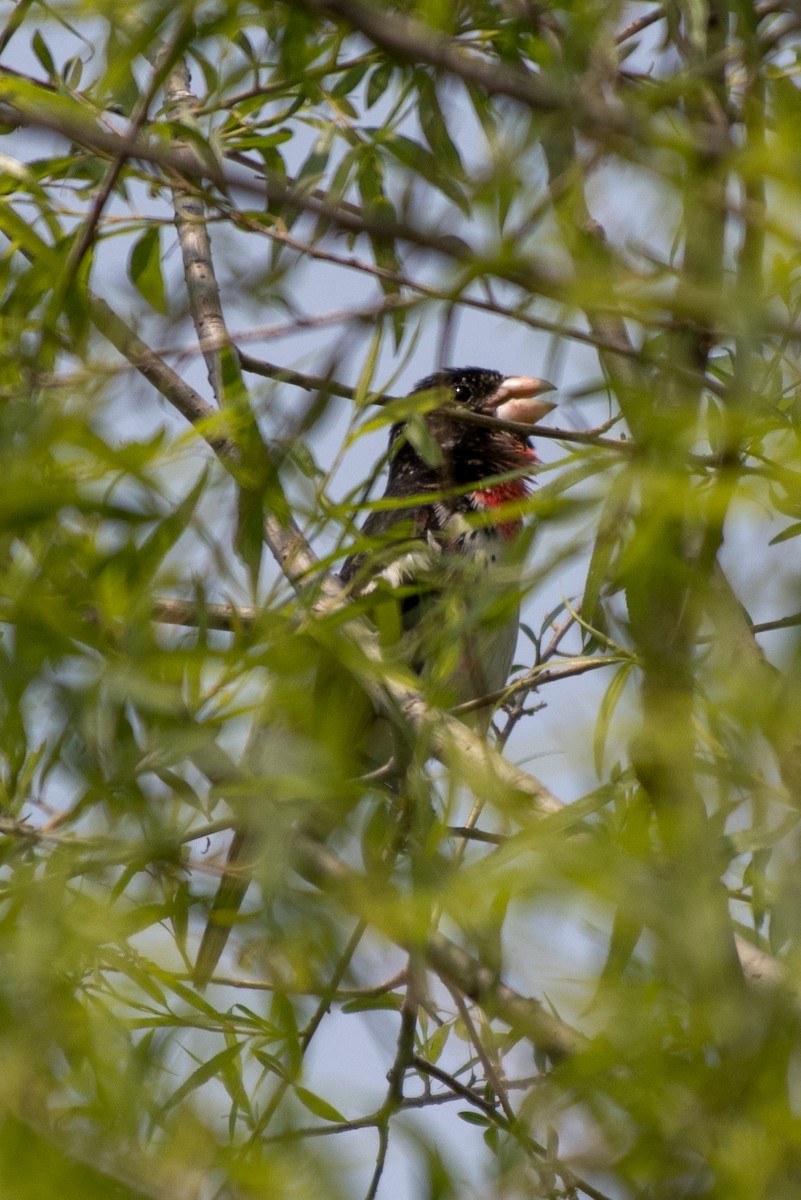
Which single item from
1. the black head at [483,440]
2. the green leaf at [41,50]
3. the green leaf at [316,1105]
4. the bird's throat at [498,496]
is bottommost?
the green leaf at [316,1105]

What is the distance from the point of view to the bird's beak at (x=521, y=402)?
3572 millimetres

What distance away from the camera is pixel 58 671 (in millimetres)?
966

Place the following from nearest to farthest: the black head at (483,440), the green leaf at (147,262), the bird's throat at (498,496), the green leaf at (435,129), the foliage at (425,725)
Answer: the foliage at (425,725)
the green leaf at (435,129)
the green leaf at (147,262)
the bird's throat at (498,496)
the black head at (483,440)

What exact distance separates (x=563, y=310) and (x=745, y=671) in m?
0.24

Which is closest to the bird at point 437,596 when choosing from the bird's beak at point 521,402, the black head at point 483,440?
the black head at point 483,440

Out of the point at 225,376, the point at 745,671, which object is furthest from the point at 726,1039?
the point at 225,376

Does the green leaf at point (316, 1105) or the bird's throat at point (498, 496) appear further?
the bird's throat at point (498, 496)

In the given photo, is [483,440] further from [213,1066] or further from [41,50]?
[213,1066]

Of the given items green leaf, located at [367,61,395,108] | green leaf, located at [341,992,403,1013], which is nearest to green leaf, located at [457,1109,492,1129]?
green leaf, located at [341,992,403,1013]

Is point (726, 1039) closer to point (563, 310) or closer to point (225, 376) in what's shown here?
point (563, 310)

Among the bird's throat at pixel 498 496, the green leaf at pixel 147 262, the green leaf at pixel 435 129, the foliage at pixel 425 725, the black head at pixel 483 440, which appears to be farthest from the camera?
the black head at pixel 483 440

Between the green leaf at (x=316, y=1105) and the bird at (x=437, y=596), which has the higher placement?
the bird at (x=437, y=596)

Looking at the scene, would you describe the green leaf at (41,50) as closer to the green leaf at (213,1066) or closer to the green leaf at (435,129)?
the green leaf at (435,129)

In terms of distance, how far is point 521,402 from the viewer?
142 inches
